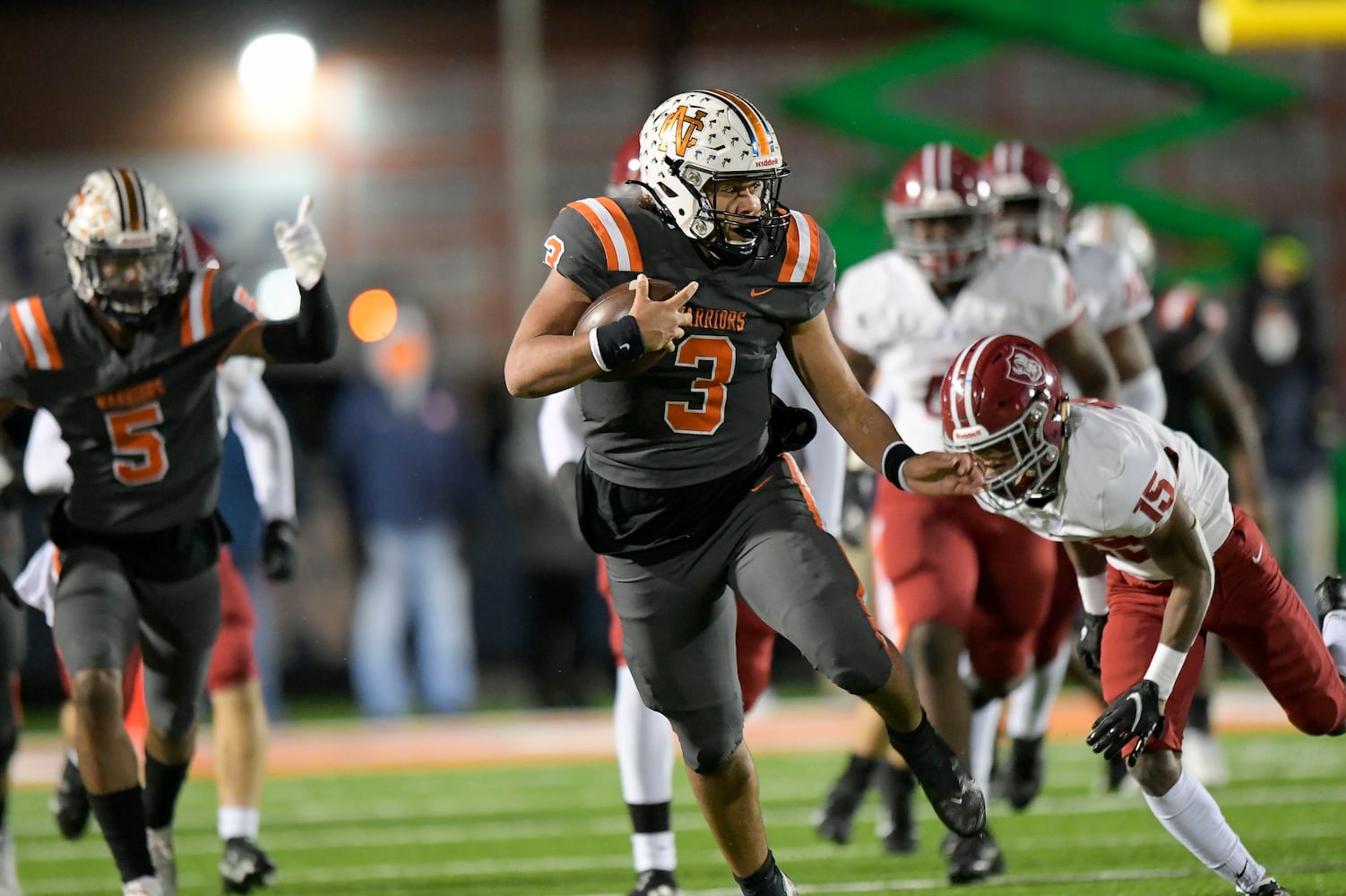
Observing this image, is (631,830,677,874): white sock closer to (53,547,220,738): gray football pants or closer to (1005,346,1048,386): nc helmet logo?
(53,547,220,738): gray football pants

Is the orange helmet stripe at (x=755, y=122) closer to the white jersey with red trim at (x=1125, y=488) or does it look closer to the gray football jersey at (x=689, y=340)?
the gray football jersey at (x=689, y=340)

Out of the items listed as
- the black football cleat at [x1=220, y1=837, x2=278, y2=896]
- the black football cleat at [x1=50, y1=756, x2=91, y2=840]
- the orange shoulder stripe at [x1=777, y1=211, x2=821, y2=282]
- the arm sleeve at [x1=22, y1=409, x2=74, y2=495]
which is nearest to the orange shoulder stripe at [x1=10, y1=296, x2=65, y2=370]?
the arm sleeve at [x1=22, y1=409, x2=74, y2=495]

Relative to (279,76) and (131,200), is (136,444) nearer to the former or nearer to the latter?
(131,200)

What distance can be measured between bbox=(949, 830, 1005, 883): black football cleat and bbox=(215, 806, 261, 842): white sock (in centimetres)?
188

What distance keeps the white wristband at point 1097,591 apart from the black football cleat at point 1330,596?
62cm

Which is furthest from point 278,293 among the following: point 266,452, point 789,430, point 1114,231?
point 789,430

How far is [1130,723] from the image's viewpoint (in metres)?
3.84

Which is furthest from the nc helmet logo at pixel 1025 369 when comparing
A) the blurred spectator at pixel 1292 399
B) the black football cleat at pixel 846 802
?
the blurred spectator at pixel 1292 399

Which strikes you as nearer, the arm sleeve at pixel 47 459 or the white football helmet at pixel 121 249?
the white football helmet at pixel 121 249

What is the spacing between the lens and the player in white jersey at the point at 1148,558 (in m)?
3.93

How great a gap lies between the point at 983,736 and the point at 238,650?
2.05m

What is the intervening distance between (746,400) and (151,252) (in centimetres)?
154

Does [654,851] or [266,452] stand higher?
[266,452]

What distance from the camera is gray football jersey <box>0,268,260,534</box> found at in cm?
456
